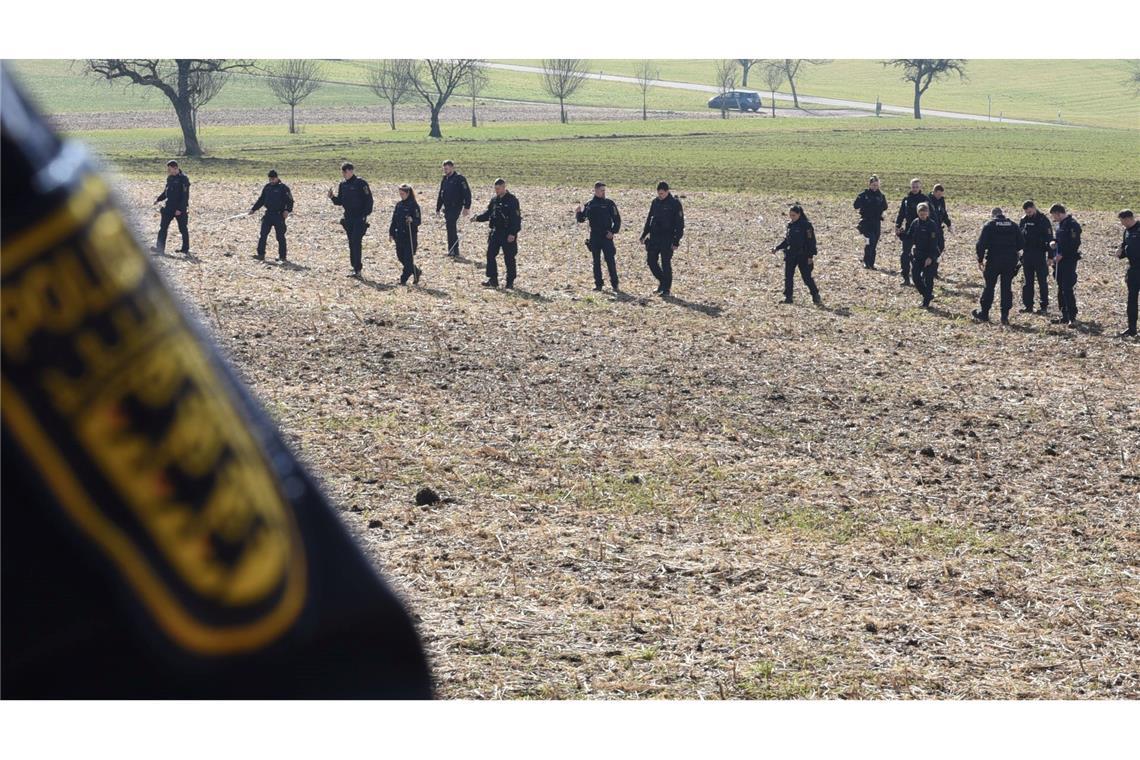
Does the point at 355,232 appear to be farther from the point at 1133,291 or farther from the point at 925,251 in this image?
the point at 1133,291

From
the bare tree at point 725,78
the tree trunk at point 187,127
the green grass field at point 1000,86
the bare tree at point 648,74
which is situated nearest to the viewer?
the tree trunk at point 187,127

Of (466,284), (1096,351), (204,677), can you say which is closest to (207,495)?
(204,677)

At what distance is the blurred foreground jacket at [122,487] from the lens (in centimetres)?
111

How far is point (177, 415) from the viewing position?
1164mm

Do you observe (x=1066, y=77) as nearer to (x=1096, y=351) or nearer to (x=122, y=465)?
(x=1096, y=351)

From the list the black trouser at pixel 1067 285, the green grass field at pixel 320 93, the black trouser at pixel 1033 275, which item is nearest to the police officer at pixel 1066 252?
the black trouser at pixel 1067 285

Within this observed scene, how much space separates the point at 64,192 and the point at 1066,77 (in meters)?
114

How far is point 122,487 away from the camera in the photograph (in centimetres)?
114

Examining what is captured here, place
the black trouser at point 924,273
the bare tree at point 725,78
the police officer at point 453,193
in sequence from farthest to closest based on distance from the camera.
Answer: the bare tree at point 725,78
the police officer at point 453,193
the black trouser at point 924,273

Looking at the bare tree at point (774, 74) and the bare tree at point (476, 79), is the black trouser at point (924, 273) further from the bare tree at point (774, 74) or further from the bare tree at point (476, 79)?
the bare tree at point (774, 74)

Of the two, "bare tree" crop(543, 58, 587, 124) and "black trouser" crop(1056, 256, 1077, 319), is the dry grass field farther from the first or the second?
"bare tree" crop(543, 58, 587, 124)

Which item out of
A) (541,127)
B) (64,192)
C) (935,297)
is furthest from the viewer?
(541,127)

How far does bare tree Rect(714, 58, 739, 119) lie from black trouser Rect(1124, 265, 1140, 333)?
226 ft

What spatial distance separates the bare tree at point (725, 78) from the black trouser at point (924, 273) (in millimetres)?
66271
